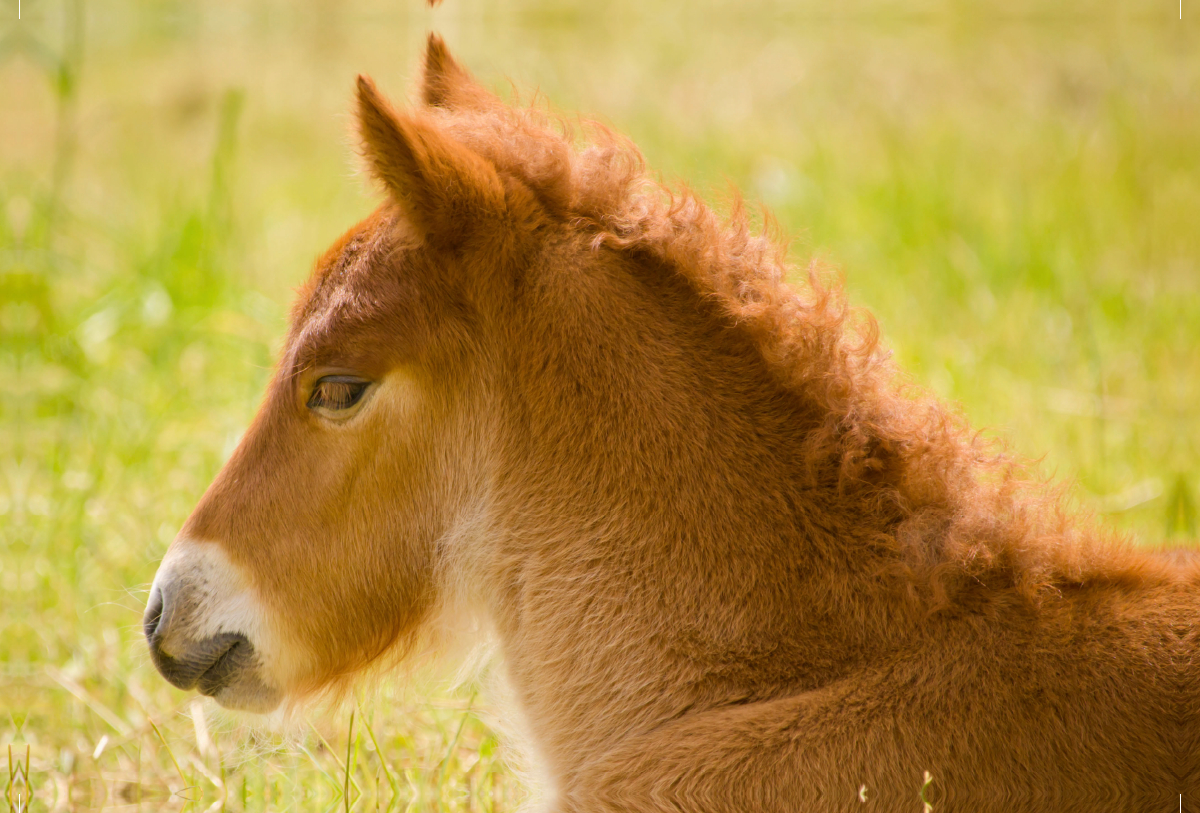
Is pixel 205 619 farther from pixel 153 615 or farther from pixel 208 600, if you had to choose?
pixel 153 615

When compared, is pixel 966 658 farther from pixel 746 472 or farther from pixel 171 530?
pixel 171 530

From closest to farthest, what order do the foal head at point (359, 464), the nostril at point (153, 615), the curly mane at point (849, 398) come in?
the curly mane at point (849, 398)
the foal head at point (359, 464)
the nostril at point (153, 615)

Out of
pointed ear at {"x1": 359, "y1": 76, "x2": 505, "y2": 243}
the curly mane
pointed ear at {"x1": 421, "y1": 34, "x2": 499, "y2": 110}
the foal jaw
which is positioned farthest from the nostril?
pointed ear at {"x1": 421, "y1": 34, "x2": 499, "y2": 110}

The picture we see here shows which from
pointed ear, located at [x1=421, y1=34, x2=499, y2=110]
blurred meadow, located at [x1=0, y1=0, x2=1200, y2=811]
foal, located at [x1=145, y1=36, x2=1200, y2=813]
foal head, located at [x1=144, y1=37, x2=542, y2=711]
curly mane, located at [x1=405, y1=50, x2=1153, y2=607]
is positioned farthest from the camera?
blurred meadow, located at [x1=0, y1=0, x2=1200, y2=811]

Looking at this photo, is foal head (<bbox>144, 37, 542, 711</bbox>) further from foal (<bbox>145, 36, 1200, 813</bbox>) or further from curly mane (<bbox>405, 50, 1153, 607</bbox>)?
curly mane (<bbox>405, 50, 1153, 607</bbox>)

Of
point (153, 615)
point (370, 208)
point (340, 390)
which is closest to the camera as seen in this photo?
point (340, 390)

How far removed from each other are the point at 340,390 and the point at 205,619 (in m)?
0.60

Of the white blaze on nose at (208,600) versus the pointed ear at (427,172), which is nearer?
the pointed ear at (427,172)

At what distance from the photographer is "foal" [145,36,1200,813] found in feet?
6.59

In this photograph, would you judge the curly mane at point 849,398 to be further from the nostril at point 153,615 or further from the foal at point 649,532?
the nostril at point 153,615

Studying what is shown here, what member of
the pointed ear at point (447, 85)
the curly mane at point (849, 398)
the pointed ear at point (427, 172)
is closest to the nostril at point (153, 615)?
the pointed ear at point (427, 172)

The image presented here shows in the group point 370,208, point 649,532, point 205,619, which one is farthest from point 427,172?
point 370,208

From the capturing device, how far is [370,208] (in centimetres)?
799

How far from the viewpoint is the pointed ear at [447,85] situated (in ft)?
8.90
